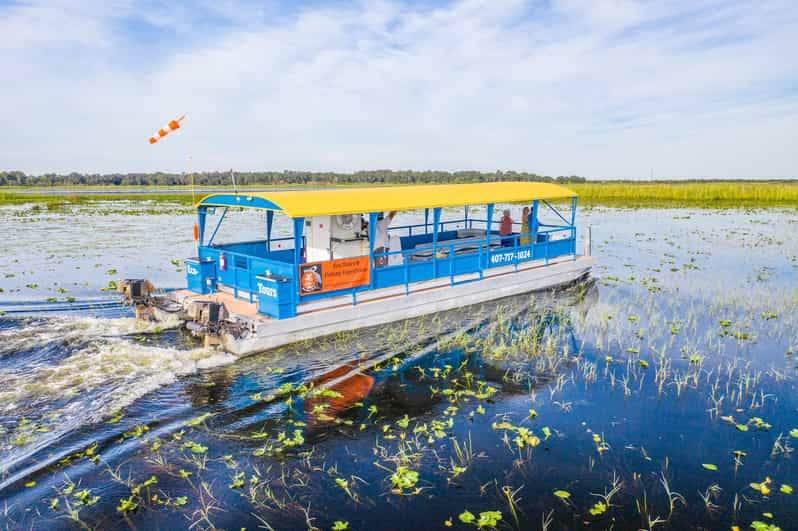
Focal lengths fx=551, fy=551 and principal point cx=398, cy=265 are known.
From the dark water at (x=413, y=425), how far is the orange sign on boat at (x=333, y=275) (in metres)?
1.23

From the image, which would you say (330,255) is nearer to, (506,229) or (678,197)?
(506,229)

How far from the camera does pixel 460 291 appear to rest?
15438 millimetres

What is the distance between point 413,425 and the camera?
8875 mm

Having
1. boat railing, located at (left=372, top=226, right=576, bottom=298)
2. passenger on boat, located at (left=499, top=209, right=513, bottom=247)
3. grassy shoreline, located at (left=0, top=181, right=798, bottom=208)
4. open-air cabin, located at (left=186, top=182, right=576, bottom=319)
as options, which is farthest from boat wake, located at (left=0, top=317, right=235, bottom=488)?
grassy shoreline, located at (left=0, top=181, right=798, bottom=208)

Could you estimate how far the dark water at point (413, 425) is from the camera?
268 inches

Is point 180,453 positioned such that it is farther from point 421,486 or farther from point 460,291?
point 460,291

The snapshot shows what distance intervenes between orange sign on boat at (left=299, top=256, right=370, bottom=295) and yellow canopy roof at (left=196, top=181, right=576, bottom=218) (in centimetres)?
121

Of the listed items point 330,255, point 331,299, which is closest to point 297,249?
point 331,299

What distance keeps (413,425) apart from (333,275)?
195 inches

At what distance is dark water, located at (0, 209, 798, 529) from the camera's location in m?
6.80

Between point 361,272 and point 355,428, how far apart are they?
209 inches

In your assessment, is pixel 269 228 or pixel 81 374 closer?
pixel 81 374

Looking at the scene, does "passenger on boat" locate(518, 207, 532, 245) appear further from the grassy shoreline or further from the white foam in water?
the grassy shoreline

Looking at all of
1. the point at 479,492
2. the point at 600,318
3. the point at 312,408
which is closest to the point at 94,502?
the point at 312,408
